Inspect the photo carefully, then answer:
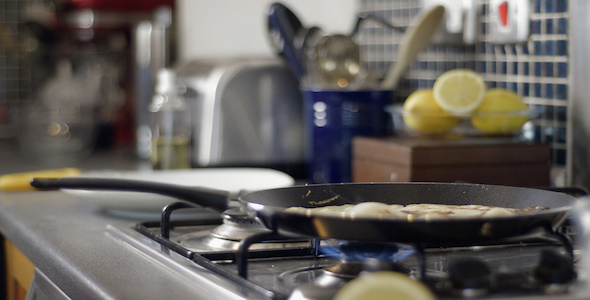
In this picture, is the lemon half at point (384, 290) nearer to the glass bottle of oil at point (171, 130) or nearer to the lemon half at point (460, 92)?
the lemon half at point (460, 92)

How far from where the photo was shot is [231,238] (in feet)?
2.60

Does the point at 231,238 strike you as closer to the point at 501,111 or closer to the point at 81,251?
the point at 81,251

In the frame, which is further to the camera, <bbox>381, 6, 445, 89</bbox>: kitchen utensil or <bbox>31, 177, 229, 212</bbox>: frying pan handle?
<bbox>381, 6, 445, 89</bbox>: kitchen utensil

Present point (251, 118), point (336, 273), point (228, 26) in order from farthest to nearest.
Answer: point (228, 26)
point (251, 118)
point (336, 273)

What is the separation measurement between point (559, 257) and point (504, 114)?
1.89ft

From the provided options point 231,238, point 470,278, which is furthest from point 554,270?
point 231,238

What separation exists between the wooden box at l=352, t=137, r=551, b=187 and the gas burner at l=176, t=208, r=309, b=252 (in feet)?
0.96

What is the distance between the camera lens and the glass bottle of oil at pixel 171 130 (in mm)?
1564

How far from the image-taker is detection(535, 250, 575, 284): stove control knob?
517mm

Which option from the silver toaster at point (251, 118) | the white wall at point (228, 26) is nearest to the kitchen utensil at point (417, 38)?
the silver toaster at point (251, 118)

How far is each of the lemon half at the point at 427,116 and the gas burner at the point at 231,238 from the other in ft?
1.28

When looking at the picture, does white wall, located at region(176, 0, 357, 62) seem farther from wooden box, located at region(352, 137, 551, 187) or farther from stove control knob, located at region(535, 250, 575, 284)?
stove control knob, located at region(535, 250, 575, 284)

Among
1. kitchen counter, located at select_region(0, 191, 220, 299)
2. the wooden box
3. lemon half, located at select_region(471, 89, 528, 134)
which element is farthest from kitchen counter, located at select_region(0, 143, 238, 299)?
lemon half, located at select_region(471, 89, 528, 134)

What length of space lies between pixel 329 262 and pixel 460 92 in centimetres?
48
